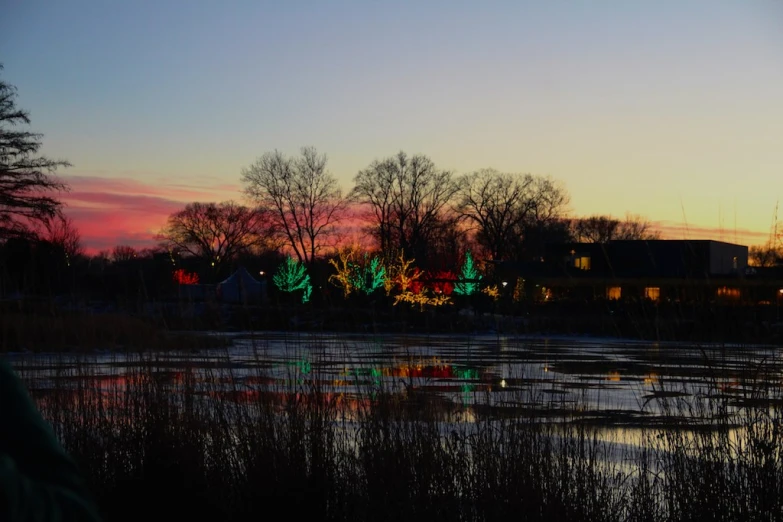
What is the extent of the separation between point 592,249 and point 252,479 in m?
67.6

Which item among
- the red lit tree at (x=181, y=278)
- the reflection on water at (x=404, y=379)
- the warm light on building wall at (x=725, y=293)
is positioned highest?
the red lit tree at (x=181, y=278)

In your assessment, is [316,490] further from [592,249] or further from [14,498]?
[592,249]

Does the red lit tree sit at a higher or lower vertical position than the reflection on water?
higher

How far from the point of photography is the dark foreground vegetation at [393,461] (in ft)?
18.0

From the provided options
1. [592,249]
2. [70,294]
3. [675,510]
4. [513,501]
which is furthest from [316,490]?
[592,249]

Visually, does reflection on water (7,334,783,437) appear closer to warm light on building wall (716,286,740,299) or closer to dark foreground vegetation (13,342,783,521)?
dark foreground vegetation (13,342,783,521)

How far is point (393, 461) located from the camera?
19.2 ft

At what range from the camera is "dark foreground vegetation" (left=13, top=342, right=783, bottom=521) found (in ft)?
18.0

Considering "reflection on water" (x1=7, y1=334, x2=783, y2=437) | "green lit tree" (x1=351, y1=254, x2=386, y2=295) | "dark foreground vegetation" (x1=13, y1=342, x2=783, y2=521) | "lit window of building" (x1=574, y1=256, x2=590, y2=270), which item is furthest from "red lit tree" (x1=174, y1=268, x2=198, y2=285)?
"lit window of building" (x1=574, y1=256, x2=590, y2=270)

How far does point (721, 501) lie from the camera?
5.30 metres

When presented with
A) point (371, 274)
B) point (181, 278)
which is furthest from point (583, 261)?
point (181, 278)

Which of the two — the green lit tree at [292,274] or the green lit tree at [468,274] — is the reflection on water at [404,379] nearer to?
the green lit tree at [468,274]

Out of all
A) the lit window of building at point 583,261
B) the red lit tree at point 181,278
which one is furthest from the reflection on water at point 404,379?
the lit window of building at point 583,261

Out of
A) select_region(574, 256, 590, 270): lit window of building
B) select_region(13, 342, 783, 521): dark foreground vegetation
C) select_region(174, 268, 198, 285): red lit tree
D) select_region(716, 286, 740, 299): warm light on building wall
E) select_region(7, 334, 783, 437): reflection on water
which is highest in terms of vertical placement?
select_region(574, 256, 590, 270): lit window of building
